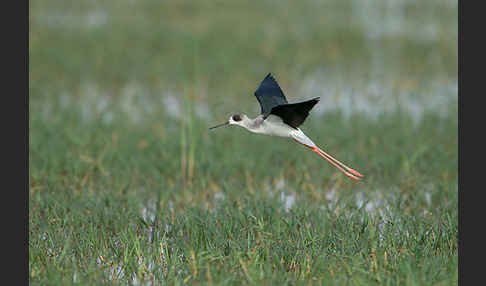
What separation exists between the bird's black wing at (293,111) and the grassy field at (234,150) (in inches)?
42.0

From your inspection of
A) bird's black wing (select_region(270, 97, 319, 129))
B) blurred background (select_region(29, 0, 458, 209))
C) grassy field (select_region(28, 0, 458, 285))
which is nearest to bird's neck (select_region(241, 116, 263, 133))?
bird's black wing (select_region(270, 97, 319, 129))

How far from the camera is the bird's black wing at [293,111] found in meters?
3.72

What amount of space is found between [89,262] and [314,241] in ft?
5.89

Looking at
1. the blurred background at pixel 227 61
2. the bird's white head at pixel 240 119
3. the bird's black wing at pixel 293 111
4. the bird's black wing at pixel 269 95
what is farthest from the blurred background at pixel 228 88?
the bird's black wing at pixel 293 111

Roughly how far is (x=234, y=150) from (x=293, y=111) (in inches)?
149

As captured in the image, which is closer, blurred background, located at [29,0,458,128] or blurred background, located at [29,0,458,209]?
blurred background, located at [29,0,458,209]

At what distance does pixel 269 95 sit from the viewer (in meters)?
4.35

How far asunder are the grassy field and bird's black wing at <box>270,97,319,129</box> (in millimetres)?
1066

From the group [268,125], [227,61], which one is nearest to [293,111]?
[268,125]

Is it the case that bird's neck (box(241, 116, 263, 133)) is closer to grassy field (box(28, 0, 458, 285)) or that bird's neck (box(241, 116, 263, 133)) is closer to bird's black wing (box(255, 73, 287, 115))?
bird's black wing (box(255, 73, 287, 115))

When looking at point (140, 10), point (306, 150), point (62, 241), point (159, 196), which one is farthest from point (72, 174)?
point (140, 10)

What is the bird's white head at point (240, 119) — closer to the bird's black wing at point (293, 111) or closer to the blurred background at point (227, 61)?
the bird's black wing at point (293, 111)

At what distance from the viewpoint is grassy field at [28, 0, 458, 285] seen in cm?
470

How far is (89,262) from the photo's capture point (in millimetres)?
4824
